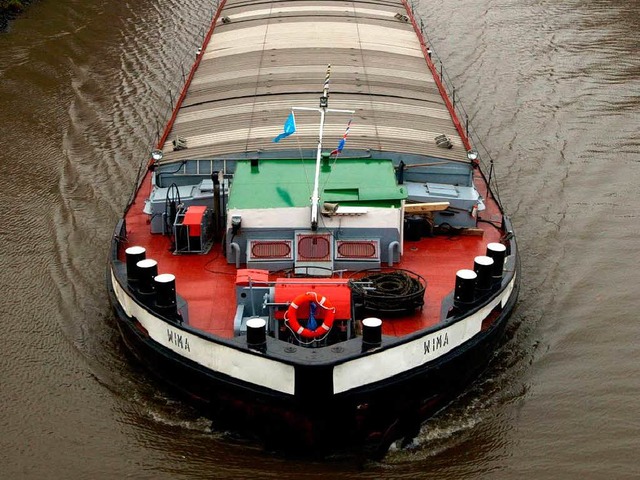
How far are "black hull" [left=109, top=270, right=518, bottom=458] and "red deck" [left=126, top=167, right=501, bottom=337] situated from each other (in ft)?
2.93

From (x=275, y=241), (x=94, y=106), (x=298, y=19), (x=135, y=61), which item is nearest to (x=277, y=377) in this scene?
(x=275, y=241)

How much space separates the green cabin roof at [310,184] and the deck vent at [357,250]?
2.57 ft

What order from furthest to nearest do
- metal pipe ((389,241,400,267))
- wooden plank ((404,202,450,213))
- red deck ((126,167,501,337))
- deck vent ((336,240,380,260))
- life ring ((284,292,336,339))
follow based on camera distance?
wooden plank ((404,202,450,213)), metal pipe ((389,241,400,267)), deck vent ((336,240,380,260)), red deck ((126,167,501,337)), life ring ((284,292,336,339))

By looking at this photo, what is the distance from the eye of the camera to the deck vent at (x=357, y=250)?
1836 centimetres

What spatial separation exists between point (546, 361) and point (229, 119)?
941 centimetres

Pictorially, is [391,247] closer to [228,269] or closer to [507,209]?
[228,269]

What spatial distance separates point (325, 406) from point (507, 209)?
12779mm

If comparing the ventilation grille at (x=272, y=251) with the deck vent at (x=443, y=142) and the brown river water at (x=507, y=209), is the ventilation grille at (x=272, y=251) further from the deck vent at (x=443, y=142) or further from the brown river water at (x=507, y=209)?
the deck vent at (x=443, y=142)

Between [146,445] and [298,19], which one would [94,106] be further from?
[146,445]

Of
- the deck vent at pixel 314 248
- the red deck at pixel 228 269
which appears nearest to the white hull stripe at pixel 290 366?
the red deck at pixel 228 269

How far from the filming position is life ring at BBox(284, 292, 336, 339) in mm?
15766

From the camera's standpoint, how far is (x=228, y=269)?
62.0ft

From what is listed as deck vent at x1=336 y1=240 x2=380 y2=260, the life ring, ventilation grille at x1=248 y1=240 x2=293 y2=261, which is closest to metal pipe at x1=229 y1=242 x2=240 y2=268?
ventilation grille at x1=248 y1=240 x2=293 y2=261

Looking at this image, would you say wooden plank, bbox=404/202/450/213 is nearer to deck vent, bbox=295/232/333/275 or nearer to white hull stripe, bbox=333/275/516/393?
deck vent, bbox=295/232/333/275
